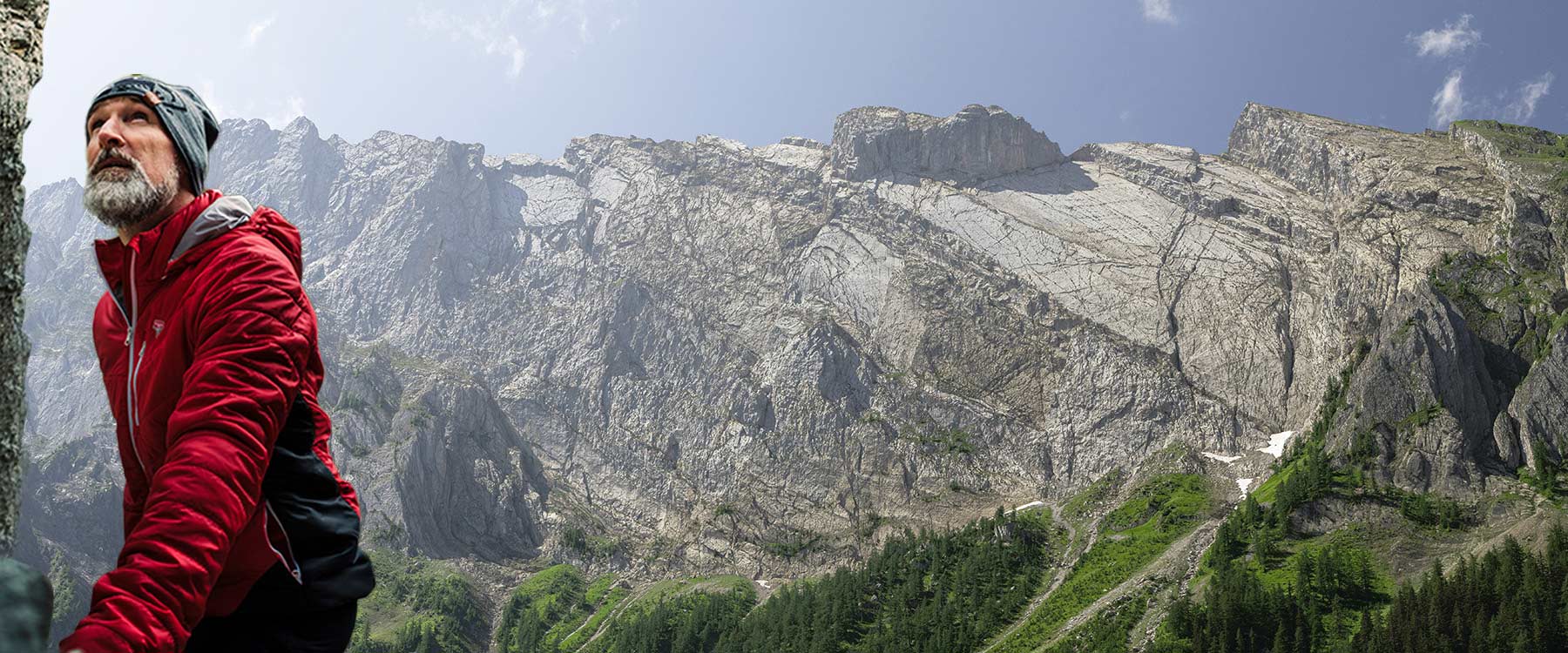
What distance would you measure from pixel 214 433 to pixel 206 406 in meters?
0.09

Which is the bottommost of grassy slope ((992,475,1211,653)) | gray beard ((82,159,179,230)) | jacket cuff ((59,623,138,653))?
grassy slope ((992,475,1211,653))

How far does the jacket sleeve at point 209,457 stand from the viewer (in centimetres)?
223

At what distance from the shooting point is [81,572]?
158375mm

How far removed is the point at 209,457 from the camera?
2.48 metres

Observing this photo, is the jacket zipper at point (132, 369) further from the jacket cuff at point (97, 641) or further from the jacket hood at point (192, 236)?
the jacket cuff at point (97, 641)

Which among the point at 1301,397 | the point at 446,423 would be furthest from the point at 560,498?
the point at 1301,397

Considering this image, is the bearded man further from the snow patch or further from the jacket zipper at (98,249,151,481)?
the snow patch

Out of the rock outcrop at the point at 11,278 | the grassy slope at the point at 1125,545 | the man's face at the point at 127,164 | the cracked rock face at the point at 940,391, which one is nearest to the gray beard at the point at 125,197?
the man's face at the point at 127,164

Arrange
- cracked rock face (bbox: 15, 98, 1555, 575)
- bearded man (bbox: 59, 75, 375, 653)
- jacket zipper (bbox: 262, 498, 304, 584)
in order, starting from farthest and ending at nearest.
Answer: cracked rock face (bbox: 15, 98, 1555, 575) → jacket zipper (bbox: 262, 498, 304, 584) → bearded man (bbox: 59, 75, 375, 653)

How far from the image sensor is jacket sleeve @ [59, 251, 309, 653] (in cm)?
223

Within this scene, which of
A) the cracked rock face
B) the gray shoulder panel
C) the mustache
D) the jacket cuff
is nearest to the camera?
the jacket cuff

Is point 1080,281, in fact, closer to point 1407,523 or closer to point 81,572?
point 1407,523

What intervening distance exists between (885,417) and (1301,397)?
72.9m

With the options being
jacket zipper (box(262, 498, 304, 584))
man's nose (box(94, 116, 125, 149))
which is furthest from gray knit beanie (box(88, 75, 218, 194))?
jacket zipper (box(262, 498, 304, 584))
